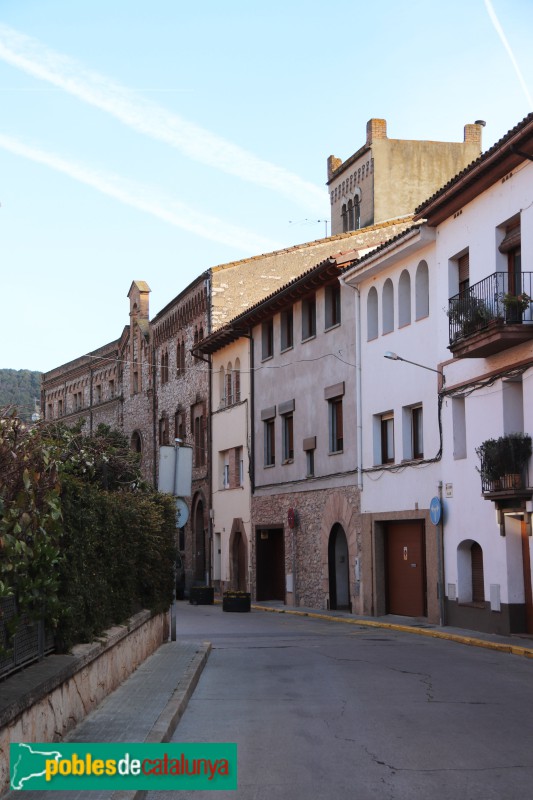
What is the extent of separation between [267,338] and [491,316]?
63.9ft

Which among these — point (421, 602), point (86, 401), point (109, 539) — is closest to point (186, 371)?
point (86, 401)

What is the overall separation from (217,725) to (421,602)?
1777 cm

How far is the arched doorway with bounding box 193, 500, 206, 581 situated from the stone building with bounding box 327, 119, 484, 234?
1521cm

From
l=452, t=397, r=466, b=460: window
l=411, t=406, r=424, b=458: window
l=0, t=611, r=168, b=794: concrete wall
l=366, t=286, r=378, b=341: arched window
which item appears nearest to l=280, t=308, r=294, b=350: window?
l=366, t=286, r=378, b=341: arched window

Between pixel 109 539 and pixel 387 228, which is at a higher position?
pixel 387 228

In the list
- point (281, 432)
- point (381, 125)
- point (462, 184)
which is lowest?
point (281, 432)

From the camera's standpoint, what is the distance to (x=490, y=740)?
10250 millimetres

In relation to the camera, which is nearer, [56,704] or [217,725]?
[56,704]

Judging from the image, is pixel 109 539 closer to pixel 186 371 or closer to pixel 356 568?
pixel 356 568

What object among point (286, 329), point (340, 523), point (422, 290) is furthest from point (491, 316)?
point (286, 329)

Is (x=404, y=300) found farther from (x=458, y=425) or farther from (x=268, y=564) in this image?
(x=268, y=564)

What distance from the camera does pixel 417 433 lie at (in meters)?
28.7

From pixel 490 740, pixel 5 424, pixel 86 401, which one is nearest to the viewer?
pixel 5 424

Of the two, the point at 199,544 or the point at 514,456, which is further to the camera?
the point at 199,544
